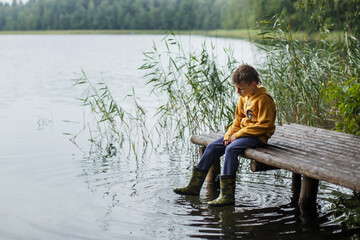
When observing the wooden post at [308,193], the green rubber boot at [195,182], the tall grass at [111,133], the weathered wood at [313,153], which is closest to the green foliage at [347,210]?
the wooden post at [308,193]

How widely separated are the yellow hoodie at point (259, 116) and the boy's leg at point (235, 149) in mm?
45

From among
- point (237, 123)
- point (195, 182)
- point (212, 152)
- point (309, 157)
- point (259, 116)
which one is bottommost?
point (195, 182)

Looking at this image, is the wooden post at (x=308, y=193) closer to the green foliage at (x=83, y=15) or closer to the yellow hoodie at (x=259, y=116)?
the yellow hoodie at (x=259, y=116)

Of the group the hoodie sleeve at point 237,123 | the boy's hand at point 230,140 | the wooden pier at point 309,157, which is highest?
the hoodie sleeve at point 237,123

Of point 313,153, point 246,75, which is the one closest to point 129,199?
point 246,75

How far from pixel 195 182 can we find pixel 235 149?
61 cm

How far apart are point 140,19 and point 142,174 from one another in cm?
5512

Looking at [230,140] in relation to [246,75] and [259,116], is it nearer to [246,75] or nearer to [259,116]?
[259,116]

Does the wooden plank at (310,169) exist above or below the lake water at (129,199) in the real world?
above

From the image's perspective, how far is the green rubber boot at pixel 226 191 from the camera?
409 centimetres

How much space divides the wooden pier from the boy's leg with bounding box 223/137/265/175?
56 mm

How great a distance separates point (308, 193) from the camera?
4.01 meters

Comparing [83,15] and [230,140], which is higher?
[83,15]

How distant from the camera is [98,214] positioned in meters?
4.33
